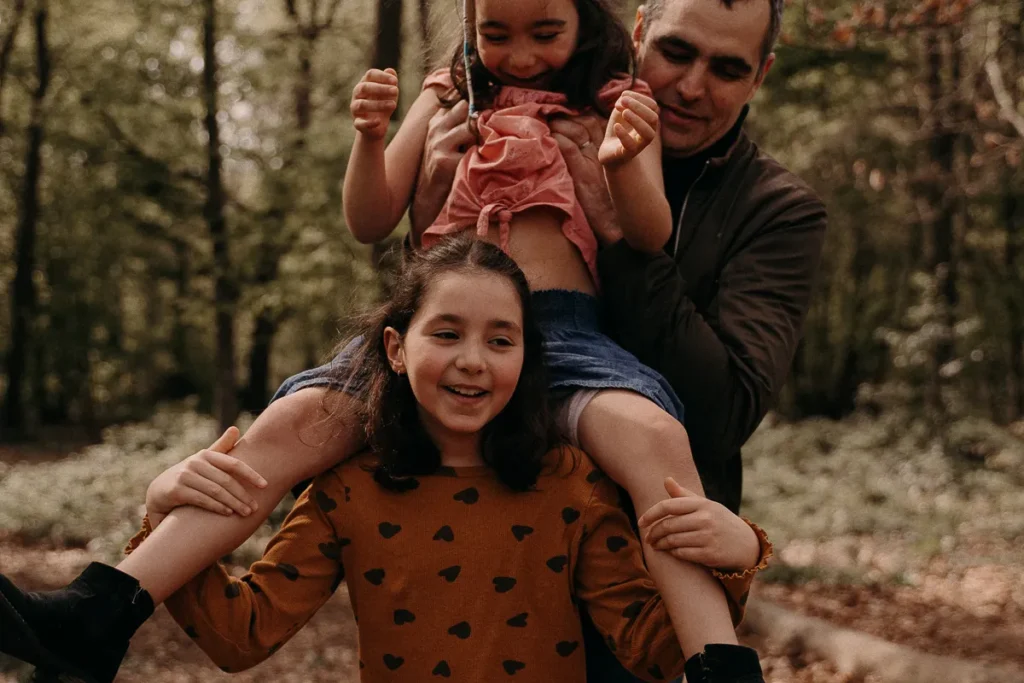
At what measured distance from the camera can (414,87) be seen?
1475cm

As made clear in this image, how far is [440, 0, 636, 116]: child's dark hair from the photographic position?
253 cm

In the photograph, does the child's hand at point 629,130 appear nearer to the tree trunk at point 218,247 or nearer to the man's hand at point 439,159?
the man's hand at point 439,159

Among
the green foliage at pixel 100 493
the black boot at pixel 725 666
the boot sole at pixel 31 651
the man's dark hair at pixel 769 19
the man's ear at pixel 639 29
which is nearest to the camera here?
the boot sole at pixel 31 651

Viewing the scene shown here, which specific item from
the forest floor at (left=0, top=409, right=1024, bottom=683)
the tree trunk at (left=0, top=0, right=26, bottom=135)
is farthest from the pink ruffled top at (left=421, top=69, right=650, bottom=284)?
the tree trunk at (left=0, top=0, right=26, bottom=135)

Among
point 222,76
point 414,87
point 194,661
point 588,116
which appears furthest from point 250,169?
point 588,116

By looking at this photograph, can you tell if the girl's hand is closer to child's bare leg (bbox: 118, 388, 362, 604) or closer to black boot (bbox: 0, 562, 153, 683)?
child's bare leg (bbox: 118, 388, 362, 604)

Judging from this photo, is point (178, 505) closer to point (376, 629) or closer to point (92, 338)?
point (376, 629)

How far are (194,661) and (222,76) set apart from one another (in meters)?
6.51

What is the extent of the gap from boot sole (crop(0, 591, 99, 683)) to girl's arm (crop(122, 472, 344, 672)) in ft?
0.82

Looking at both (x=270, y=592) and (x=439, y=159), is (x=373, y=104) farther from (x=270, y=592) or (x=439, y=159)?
(x=270, y=592)

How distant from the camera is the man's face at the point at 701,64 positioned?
8.39ft

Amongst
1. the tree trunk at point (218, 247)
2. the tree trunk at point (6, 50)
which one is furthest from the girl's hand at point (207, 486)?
the tree trunk at point (6, 50)

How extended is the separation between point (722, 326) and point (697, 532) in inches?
24.2

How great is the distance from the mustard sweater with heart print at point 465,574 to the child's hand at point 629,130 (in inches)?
23.9
